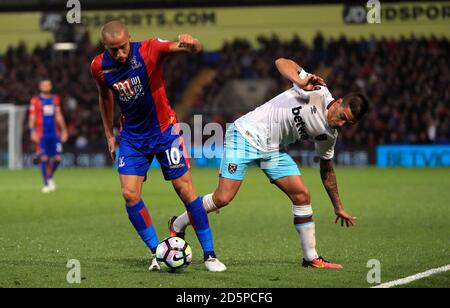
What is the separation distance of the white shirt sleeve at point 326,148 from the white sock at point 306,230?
505 mm

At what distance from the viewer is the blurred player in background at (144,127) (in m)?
7.89

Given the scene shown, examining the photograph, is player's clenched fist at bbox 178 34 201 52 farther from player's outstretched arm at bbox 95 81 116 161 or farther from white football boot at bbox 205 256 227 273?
white football boot at bbox 205 256 227 273

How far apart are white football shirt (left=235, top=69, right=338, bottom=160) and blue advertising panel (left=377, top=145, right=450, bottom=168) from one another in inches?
765

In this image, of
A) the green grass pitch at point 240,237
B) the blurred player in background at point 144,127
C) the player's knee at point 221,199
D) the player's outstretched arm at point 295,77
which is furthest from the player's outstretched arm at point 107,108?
the player's outstretched arm at point 295,77

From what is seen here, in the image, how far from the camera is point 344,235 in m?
10.8

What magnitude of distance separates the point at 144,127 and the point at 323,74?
83.5ft

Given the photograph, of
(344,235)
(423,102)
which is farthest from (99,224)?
(423,102)

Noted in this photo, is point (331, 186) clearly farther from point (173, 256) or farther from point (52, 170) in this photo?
point (52, 170)

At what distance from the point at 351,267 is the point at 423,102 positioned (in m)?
21.9

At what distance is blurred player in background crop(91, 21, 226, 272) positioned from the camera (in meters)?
7.89

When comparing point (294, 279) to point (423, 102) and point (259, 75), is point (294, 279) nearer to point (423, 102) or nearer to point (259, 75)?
point (423, 102)

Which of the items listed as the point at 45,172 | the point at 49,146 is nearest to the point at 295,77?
the point at 45,172

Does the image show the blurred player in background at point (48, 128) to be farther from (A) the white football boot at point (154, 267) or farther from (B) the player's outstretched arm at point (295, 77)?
(B) the player's outstretched arm at point (295, 77)

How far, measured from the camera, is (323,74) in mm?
33000
